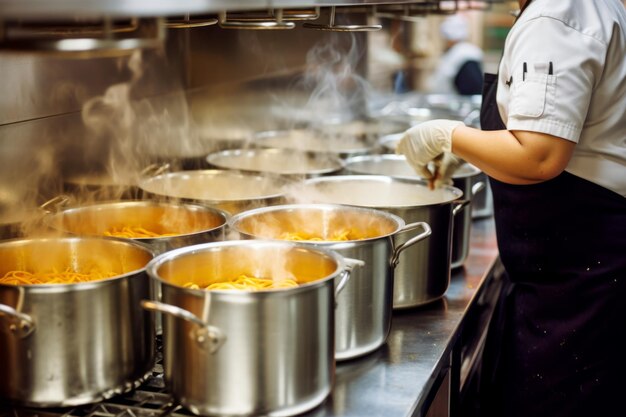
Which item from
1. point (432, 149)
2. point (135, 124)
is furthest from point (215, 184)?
point (432, 149)

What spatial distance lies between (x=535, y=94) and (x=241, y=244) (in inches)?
29.7

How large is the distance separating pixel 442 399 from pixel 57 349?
1061 millimetres

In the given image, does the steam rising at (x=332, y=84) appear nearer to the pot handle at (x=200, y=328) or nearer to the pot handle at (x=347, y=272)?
the pot handle at (x=347, y=272)

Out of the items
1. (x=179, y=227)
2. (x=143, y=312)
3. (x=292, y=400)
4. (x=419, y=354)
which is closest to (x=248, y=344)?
(x=292, y=400)

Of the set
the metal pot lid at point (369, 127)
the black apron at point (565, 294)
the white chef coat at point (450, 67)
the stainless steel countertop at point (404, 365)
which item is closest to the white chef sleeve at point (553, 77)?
the black apron at point (565, 294)

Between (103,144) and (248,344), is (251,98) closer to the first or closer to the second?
(103,144)

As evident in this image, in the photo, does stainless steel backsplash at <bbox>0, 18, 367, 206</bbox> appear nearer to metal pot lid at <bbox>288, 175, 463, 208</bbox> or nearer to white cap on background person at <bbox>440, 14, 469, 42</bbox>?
metal pot lid at <bbox>288, 175, 463, 208</bbox>

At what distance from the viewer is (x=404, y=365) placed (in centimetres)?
174

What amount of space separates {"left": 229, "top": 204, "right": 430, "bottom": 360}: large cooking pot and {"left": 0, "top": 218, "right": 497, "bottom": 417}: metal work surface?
64 mm

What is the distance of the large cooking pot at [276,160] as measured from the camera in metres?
2.82

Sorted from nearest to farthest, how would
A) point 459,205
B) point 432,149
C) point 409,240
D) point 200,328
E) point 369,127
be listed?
point 200,328 → point 409,240 → point 432,149 → point 459,205 → point 369,127

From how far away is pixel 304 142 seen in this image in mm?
3281

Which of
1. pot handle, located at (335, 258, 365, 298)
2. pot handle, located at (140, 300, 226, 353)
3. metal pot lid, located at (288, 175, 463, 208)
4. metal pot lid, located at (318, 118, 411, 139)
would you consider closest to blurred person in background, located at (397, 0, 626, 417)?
metal pot lid, located at (288, 175, 463, 208)

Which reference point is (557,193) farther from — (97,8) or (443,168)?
(97,8)
